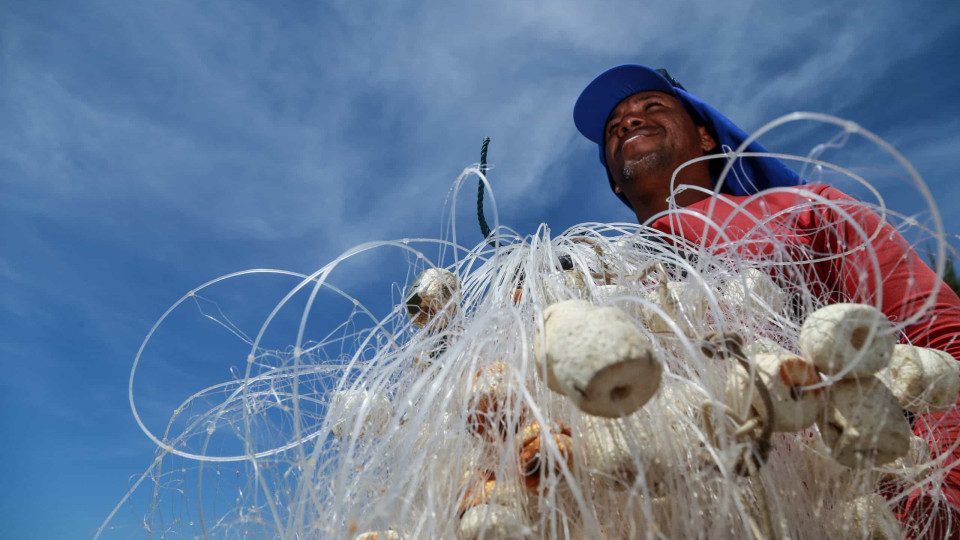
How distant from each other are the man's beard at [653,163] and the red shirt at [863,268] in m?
0.53

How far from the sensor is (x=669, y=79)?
2396 mm

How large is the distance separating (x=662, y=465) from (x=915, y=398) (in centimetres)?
27

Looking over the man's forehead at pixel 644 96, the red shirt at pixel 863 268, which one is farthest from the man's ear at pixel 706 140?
the red shirt at pixel 863 268

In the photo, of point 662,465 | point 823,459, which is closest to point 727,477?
point 662,465

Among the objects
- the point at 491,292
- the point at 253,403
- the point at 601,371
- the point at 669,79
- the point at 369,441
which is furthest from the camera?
the point at 669,79

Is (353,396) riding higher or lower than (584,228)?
lower

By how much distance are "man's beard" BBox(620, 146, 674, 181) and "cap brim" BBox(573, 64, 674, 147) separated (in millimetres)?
376

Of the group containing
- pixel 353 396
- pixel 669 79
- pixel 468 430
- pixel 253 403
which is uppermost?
pixel 669 79

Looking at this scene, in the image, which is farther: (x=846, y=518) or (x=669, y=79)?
(x=669, y=79)

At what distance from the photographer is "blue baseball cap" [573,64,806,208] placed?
183 centimetres

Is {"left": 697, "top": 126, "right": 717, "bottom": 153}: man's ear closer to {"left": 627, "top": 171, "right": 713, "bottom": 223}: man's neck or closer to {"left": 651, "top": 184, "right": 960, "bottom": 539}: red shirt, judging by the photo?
{"left": 627, "top": 171, "right": 713, "bottom": 223}: man's neck

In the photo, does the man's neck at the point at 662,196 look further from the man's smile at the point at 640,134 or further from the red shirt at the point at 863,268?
the red shirt at the point at 863,268

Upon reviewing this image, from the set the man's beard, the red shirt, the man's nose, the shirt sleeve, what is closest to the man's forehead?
the man's nose

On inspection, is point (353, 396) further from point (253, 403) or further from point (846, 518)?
point (846, 518)
